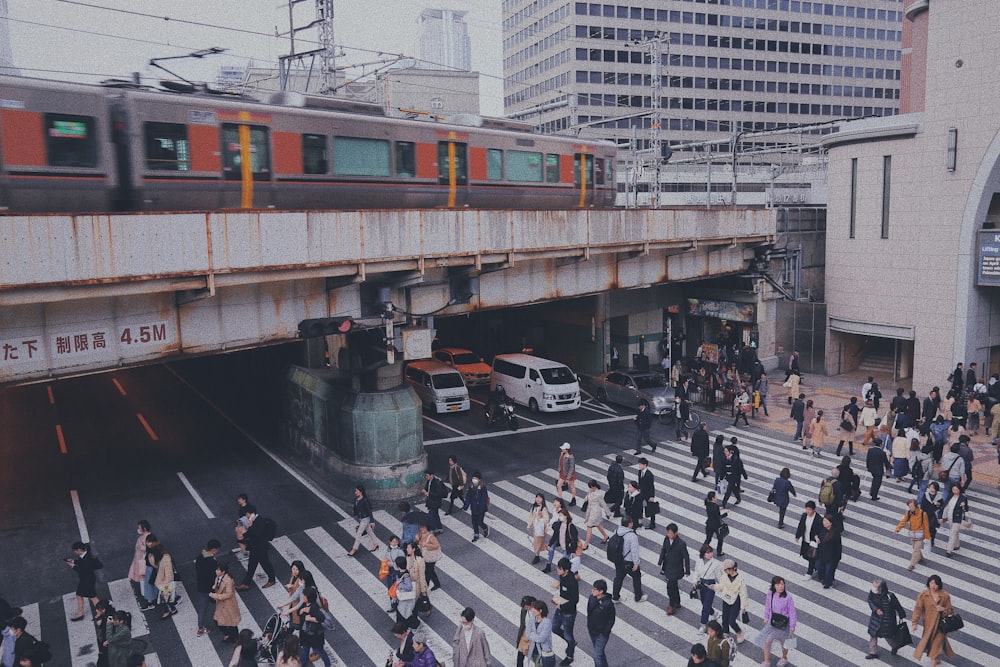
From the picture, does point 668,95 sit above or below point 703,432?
above

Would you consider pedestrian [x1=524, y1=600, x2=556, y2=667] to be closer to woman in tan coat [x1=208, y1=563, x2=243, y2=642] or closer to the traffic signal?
woman in tan coat [x1=208, y1=563, x2=243, y2=642]

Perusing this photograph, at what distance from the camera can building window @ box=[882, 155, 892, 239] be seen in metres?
28.4

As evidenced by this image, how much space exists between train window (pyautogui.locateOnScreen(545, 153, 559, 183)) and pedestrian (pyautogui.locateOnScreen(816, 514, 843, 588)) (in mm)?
13836

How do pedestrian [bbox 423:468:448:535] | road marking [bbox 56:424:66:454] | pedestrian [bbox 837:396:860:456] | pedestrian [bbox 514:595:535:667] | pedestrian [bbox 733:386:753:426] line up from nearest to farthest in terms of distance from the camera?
pedestrian [bbox 514:595:535:667]
pedestrian [bbox 423:468:448:535]
pedestrian [bbox 837:396:860:456]
road marking [bbox 56:424:66:454]
pedestrian [bbox 733:386:753:426]

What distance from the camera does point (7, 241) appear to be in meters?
10.7

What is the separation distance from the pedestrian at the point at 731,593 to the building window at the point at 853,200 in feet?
75.8

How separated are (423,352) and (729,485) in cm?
798

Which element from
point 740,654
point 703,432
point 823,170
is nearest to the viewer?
point 740,654

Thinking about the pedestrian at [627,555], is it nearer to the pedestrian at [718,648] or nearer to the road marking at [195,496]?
the pedestrian at [718,648]

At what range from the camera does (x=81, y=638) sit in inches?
482

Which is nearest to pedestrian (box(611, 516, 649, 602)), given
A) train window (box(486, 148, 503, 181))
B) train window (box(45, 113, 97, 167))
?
train window (box(45, 113, 97, 167))

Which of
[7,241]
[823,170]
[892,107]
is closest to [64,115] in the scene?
[7,241]

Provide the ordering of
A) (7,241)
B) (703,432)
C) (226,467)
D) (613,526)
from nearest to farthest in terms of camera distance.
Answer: (7,241) → (613,526) → (703,432) → (226,467)

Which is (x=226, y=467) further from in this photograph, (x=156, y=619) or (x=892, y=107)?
(x=892, y=107)
